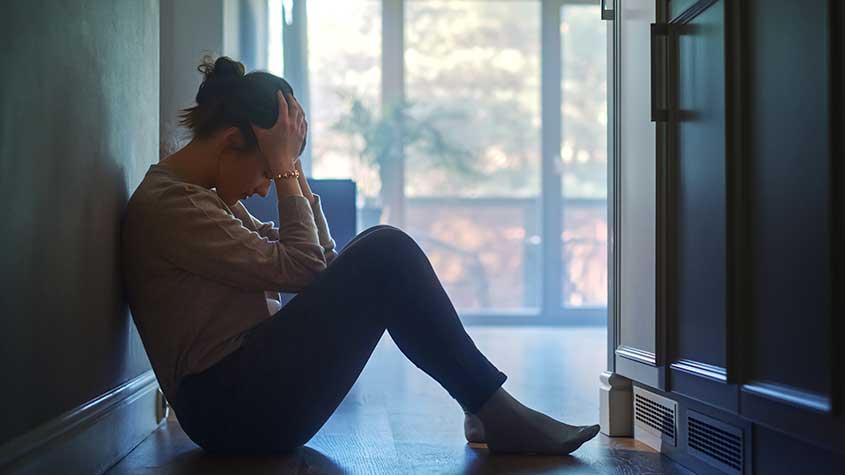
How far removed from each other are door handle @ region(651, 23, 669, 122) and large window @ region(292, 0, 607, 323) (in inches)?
174

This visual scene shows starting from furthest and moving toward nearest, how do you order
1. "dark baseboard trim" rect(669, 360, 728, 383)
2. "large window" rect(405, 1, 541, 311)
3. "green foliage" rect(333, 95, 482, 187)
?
"large window" rect(405, 1, 541, 311) → "green foliage" rect(333, 95, 482, 187) → "dark baseboard trim" rect(669, 360, 728, 383)

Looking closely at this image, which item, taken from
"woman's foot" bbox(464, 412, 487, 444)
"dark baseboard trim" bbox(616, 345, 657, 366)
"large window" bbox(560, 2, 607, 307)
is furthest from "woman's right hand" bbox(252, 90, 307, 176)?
"large window" bbox(560, 2, 607, 307)

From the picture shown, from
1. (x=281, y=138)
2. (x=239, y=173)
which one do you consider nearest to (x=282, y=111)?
(x=281, y=138)

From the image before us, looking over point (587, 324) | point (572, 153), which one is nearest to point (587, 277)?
point (587, 324)

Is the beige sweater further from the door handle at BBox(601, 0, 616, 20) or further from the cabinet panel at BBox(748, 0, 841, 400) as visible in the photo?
the door handle at BBox(601, 0, 616, 20)

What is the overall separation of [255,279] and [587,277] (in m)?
4.89

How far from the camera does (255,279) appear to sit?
5.63 feet

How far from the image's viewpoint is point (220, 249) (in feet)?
5.54

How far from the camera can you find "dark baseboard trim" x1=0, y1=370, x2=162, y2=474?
4.49ft

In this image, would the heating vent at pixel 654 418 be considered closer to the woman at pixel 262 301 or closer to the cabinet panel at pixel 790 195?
the woman at pixel 262 301

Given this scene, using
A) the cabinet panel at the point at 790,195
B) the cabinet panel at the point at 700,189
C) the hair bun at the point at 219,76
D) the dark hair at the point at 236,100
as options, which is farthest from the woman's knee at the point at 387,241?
the cabinet panel at the point at 790,195

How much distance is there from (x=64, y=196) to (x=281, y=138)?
483 mm

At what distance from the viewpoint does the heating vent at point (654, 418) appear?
1.92 m

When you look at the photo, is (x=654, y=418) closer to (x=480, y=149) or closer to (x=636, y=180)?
(x=636, y=180)
